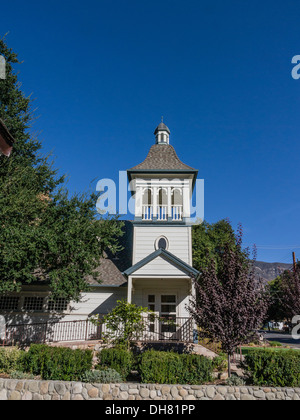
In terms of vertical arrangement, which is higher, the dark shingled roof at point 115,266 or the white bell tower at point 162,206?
the white bell tower at point 162,206

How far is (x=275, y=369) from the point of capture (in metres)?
9.22

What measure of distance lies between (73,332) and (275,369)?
988 cm

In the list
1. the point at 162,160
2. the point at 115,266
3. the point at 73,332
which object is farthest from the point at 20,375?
the point at 162,160

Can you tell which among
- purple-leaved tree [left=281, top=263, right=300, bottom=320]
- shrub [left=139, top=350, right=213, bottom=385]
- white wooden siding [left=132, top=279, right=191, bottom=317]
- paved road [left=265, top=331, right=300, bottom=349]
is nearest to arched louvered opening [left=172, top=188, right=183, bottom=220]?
white wooden siding [left=132, top=279, right=191, bottom=317]

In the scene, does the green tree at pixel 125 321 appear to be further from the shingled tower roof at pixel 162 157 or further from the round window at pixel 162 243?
the shingled tower roof at pixel 162 157

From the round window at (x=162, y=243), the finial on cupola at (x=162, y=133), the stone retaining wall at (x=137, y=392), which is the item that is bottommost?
the stone retaining wall at (x=137, y=392)

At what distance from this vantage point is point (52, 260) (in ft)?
44.8

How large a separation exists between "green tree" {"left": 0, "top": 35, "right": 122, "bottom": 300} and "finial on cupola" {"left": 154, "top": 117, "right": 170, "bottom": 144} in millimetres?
8227

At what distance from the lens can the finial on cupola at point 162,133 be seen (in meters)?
21.8

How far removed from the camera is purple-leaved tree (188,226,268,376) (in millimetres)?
9945

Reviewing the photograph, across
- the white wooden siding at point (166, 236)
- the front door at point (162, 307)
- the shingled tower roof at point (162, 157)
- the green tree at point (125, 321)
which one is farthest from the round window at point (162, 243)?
the green tree at point (125, 321)

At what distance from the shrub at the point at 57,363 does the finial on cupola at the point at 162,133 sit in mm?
15679

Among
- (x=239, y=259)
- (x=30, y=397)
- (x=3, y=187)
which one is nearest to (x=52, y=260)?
(x=3, y=187)

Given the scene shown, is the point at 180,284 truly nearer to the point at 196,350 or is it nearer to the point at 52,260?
the point at 196,350
